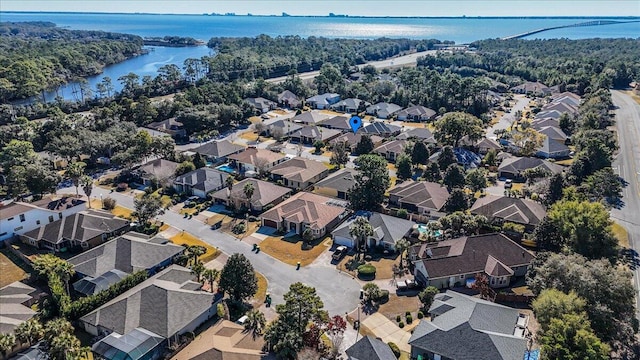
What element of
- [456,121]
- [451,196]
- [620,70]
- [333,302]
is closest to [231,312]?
[333,302]

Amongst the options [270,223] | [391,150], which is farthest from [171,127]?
[270,223]

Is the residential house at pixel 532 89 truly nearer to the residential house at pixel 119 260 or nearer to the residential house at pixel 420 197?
the residential house at pixel 420 197

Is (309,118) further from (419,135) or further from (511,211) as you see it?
(511,211)

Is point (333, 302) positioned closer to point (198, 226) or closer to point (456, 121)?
point (198, 226)

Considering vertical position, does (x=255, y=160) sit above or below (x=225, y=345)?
above

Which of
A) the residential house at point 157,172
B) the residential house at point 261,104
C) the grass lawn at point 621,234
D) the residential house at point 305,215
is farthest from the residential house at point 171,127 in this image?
the grass lawn at point 621,234
